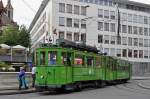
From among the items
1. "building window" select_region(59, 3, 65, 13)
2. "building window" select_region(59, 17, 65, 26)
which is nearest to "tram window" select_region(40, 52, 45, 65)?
"building window" select_region(59, 17, 65, 26)

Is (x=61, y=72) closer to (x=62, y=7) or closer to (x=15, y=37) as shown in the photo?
(x=62, y=7)

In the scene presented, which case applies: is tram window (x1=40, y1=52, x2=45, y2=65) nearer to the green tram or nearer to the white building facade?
the green tram

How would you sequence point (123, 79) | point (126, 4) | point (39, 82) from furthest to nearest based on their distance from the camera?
point (126, 4), point (123, 79), point (39, 82)

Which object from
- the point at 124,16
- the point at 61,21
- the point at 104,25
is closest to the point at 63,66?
the point at 61,21

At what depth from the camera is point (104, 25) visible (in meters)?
105

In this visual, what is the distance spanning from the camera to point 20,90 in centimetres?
2825

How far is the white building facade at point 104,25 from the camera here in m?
95.9

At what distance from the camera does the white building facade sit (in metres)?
95.9

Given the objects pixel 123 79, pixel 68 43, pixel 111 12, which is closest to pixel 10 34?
pixel 111 12

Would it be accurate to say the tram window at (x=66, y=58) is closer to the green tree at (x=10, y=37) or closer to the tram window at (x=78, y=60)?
the tram window at (x=78, y=60)

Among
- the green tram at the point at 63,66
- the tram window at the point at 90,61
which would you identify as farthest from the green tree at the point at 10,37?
the green tram at the point at 63,66

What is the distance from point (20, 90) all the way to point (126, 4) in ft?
282

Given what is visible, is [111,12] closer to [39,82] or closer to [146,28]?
[146,28]

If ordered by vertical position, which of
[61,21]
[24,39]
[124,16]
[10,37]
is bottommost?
[24,39]
